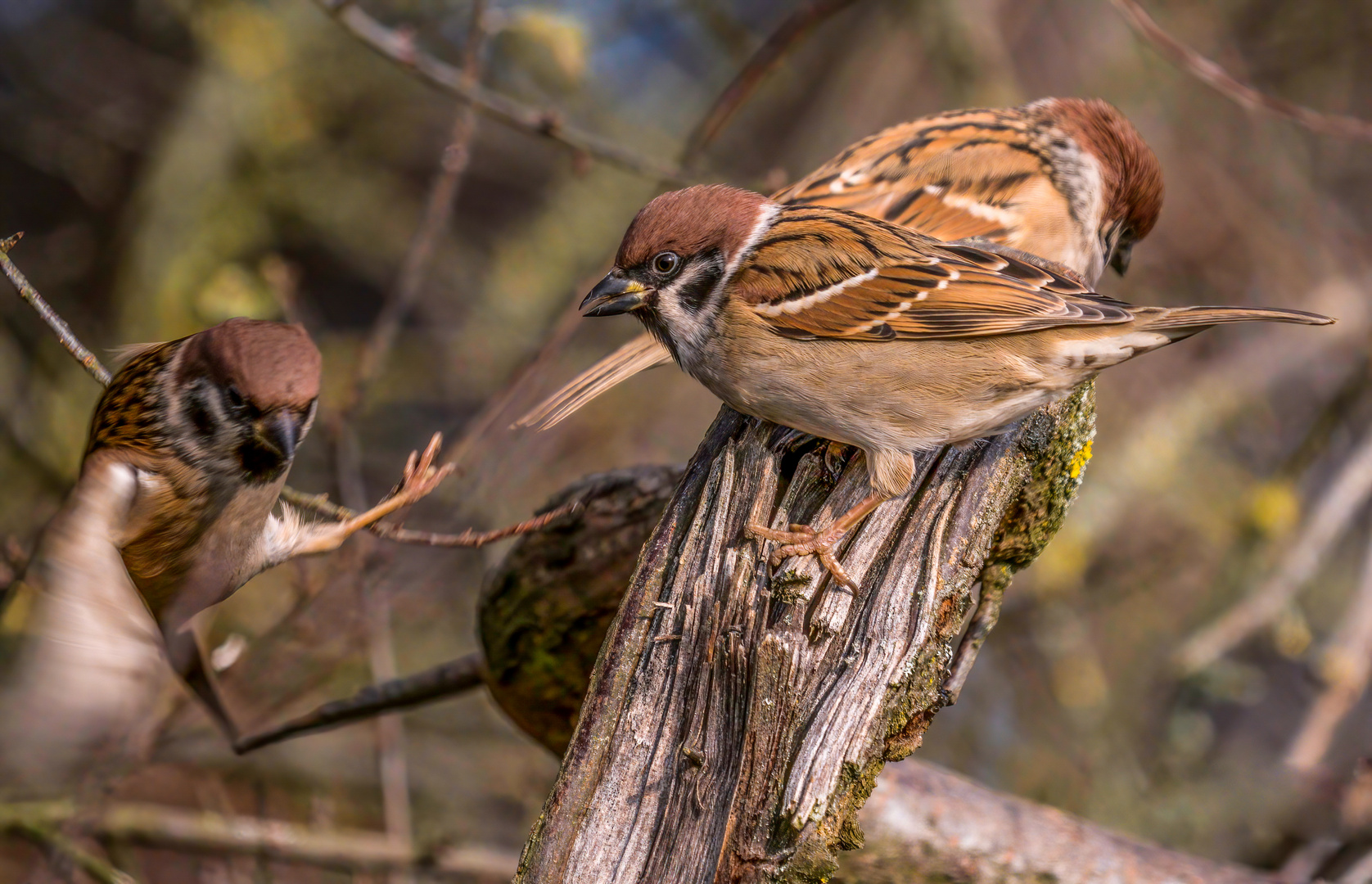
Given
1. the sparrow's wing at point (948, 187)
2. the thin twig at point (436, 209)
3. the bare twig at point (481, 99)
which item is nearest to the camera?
the bare twig at point (481, 99)

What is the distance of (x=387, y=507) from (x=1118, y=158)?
3053 mm

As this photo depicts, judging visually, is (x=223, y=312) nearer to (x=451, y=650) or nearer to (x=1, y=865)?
(x=451, y=650)

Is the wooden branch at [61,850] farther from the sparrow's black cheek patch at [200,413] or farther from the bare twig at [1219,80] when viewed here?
the bare twig at [1219,80]

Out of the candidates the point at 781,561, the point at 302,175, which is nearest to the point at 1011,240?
the point at 781,561

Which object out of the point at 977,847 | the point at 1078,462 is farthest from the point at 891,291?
the point at 977,847

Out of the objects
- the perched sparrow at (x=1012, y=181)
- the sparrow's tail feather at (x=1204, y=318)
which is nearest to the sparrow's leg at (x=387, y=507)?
the perched sparrow at (x=1012, y=181)

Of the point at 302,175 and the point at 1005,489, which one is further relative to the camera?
the point at 302,175

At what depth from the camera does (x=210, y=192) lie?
18.1 feet

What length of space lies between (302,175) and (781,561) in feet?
15.4

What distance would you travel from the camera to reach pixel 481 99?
3877 millimetres

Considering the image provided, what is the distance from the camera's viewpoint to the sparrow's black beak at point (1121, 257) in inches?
178

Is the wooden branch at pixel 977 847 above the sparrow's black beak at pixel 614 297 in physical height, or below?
below

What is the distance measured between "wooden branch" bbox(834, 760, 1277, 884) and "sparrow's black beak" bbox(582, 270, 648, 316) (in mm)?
1521

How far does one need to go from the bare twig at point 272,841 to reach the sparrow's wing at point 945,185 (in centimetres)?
282
